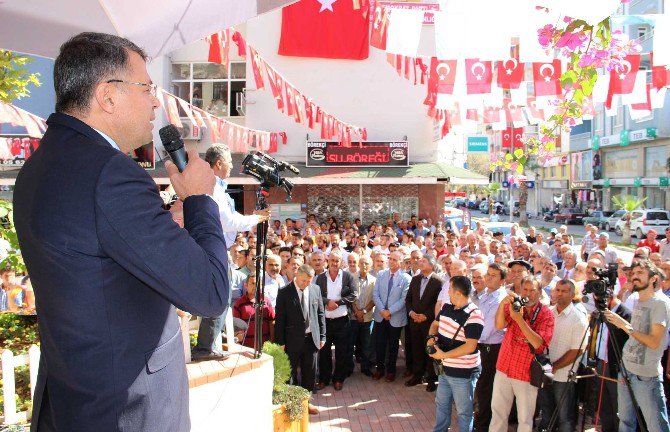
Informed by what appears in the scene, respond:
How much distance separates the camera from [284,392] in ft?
16.9

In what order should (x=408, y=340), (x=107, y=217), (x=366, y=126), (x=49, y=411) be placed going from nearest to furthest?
(x=107, y=217), (x=49, y=411), (x=408, y=340), (x=366, y=126)

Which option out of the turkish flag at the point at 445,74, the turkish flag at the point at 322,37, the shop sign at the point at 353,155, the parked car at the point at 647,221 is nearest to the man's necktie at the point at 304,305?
the turkish flag at the point at 445,74

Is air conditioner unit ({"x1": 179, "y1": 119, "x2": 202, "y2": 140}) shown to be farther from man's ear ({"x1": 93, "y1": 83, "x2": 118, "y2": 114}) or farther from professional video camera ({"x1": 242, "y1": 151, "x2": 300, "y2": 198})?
man's ear ({"x1": 93, "y1": 83, "x2": 118, "y2": 114})

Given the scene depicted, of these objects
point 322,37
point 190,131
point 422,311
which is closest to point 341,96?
point 322,37

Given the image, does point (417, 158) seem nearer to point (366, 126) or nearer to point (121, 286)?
point (366, 126)

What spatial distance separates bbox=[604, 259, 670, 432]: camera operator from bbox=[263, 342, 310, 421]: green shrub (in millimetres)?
2850

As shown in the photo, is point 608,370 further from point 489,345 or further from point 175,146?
point 175,146

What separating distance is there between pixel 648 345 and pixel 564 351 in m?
0.79

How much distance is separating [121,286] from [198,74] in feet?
69.7

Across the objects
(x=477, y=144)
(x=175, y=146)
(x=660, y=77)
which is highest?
(x=477, y=144)

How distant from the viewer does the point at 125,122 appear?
1.60 meters

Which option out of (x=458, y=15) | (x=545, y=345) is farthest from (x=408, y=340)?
(x=458, y=15)

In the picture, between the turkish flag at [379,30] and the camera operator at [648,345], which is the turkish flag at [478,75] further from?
the camera operator at [648,345]

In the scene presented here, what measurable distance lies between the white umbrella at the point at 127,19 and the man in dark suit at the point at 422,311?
564 centimetres
